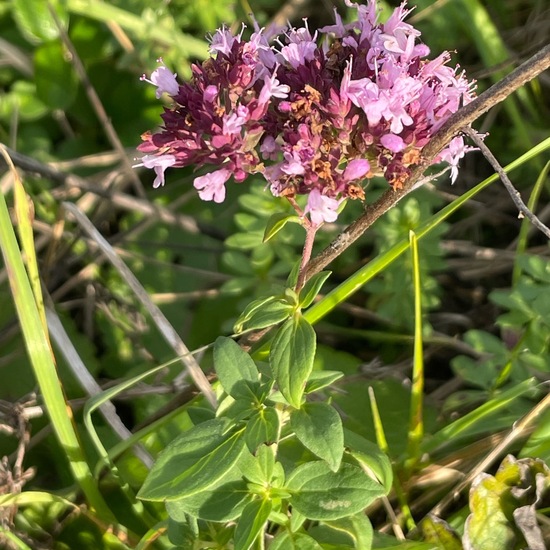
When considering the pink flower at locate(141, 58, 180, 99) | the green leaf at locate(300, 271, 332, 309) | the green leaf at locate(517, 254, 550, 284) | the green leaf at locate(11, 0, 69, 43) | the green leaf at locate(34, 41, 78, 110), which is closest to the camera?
the green leaf at locate(300, 271, 332, 309)

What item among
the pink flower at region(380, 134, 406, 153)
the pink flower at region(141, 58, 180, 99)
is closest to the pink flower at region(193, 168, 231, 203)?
the pink flower at region(141, 58, 180, 99)

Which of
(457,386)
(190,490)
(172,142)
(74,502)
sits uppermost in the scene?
(172,142)

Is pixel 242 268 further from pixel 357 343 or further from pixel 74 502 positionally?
pixel 74 502

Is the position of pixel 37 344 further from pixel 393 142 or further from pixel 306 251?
pixel 393 142

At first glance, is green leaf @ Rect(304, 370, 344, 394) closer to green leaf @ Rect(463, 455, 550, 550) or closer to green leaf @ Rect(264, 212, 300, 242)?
green leaf @ Rect(264, 212, 300, 242)

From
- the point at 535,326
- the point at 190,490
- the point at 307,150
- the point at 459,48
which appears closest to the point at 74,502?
the point at 190,490

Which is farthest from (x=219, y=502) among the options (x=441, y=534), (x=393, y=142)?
(x=393, y=142)
